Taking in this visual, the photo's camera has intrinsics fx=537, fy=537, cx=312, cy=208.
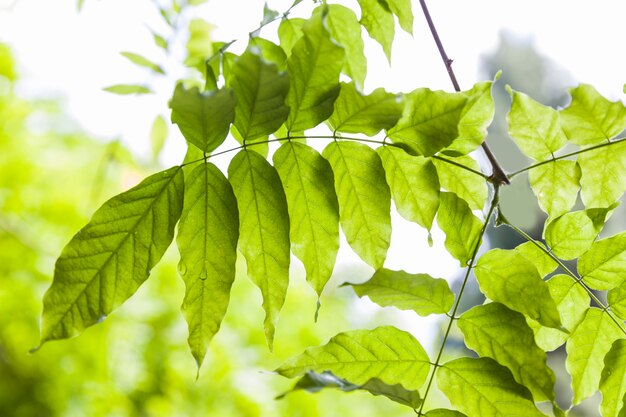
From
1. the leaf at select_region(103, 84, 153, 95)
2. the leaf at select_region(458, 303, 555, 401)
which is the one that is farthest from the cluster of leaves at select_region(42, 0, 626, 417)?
the leaf at select_region(103, 84, 153, 95)

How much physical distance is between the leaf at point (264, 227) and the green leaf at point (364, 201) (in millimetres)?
79

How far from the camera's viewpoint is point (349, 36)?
712mm

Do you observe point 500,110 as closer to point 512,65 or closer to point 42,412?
point 512,65

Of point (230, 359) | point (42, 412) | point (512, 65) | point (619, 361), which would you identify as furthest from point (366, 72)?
point (512, 65)

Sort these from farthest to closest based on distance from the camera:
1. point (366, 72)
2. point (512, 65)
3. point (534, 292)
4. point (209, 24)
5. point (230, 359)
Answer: point (512, 65) < point (230, 359) < point (209, 24) < point (366, 72) < point (534, 292)

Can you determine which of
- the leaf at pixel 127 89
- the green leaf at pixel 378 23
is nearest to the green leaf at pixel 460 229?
the green leaf at pixel 378 23

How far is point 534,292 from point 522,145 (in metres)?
0.18

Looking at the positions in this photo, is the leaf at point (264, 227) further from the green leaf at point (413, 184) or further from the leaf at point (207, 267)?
the green leaf at point (413, 184)

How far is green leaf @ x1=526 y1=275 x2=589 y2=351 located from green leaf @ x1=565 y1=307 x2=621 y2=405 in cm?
1

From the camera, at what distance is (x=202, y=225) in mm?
559

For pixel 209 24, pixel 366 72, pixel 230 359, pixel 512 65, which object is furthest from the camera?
pixel 512 65

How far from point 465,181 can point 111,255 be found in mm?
418

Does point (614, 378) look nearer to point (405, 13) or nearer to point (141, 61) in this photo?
point (405, 13)

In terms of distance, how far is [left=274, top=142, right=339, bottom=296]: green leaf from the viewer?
1.91ft
